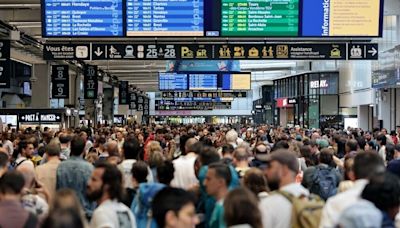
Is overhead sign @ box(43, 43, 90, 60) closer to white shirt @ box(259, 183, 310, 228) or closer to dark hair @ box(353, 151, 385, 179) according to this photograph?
dark hair @ box(353, 151, 385, 179)

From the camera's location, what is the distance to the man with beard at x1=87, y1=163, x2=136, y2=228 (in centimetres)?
494

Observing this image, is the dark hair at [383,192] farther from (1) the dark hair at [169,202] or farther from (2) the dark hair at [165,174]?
(2) the dark hair at [165,174]

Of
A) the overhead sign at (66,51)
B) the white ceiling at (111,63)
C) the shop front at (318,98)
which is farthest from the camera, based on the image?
the shop front at (318,98)

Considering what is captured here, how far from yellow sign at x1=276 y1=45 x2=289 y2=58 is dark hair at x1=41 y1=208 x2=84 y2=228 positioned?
13226 mm

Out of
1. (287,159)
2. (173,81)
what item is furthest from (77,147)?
(173,81)

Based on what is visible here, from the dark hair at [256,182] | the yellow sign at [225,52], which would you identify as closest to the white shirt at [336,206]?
the dark hair at [256,182]

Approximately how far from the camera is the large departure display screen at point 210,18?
14508 mm

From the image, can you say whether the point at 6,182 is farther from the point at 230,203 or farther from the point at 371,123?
the point at 371,123

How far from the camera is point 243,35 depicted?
1477 cm

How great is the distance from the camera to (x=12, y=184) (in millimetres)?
5105

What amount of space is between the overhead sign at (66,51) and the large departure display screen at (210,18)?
47.5 inches

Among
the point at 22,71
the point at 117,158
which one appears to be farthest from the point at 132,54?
the point at 22,71

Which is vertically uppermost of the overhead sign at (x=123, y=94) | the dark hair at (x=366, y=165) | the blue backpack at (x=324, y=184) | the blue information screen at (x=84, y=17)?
the blue information screen at (x=84, y=17)

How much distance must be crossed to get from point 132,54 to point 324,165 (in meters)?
8.22
